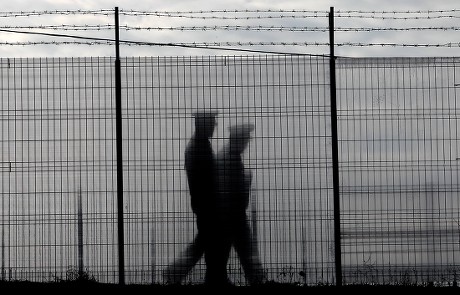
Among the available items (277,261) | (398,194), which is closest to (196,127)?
(277,261)

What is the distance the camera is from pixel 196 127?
10680 mm

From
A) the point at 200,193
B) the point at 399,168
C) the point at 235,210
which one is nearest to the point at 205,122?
the point at 200,193

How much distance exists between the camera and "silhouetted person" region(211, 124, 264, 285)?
422 inches

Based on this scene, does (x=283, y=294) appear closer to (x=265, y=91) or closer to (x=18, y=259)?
(x=265, y=91)

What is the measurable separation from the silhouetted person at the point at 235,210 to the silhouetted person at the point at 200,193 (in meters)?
0.10

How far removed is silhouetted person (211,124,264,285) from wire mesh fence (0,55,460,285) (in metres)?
0.10

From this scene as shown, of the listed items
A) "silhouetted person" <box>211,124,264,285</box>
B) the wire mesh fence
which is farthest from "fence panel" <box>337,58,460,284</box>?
"silhouetted person" <box>211,124,264,285</box>

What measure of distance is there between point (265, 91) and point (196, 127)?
34.5 inches

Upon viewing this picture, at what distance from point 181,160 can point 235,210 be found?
0.84m

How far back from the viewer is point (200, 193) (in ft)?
35.4

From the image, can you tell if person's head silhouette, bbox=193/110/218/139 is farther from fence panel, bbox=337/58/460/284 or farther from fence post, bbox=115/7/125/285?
fence panel, bbox=337/58/460/284

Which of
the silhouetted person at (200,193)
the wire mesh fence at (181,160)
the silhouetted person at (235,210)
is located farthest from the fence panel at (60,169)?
the silhouetted person at (235,210)

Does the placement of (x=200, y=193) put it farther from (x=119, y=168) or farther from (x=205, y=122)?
(x=119, y=168)

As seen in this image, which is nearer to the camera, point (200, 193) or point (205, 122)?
point (205, 122)
